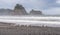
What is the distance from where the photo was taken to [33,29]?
1270 millimetres

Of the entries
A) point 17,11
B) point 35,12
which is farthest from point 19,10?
point 35,12

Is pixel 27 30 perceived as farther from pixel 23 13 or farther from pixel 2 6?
pixel 2 6

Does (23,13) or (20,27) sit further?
(23,13)

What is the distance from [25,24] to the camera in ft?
4.22

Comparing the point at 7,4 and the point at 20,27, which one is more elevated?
the point at 7,4

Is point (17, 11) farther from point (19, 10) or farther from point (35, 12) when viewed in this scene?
point (35, 12)

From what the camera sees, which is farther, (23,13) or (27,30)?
(23,13)

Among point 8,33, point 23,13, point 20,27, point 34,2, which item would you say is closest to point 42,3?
point 34,2

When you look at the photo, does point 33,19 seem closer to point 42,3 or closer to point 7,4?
point 42,3

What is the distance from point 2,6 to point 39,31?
17.3 inches

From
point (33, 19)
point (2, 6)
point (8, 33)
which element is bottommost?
point (8, 33)

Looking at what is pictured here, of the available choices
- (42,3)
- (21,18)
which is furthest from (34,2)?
(21,18)

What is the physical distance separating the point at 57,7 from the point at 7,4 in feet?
1.56

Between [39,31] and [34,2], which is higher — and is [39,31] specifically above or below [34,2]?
below
